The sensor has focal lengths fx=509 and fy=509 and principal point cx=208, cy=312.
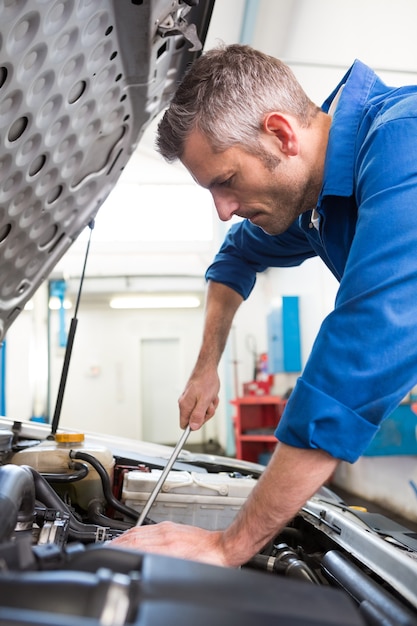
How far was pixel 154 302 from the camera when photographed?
692cm

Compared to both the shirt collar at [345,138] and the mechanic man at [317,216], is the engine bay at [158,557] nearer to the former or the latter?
the mechanic man at [317,216]

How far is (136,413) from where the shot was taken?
6961mm

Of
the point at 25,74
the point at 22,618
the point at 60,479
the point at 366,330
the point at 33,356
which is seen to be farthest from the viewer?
the point at 33,356

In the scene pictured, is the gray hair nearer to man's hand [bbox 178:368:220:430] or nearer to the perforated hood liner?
the perforated hood liner

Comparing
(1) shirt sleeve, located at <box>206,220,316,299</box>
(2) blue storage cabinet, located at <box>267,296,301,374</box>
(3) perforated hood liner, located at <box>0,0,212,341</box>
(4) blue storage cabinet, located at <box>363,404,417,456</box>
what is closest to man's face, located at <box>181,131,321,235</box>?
(3) perforated hood liner, located at <box>0,0,212,341</box>

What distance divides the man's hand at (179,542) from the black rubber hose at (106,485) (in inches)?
14.7

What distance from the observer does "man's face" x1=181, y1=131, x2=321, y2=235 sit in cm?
96

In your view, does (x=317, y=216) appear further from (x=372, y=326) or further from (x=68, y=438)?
(x=68, y=438)

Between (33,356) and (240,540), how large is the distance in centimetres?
606

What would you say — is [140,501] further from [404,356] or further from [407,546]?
[404,356]

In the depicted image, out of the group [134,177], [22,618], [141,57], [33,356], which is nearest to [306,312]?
[134,177]

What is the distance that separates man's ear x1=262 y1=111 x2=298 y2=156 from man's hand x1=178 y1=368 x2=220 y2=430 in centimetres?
66

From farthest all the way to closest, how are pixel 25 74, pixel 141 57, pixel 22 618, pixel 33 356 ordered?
pixel 33 356 → pixel 141 57 → pixel 25 74 → pixel 22 618

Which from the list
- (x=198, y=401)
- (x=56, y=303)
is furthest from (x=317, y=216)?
(x=56, y=303)
